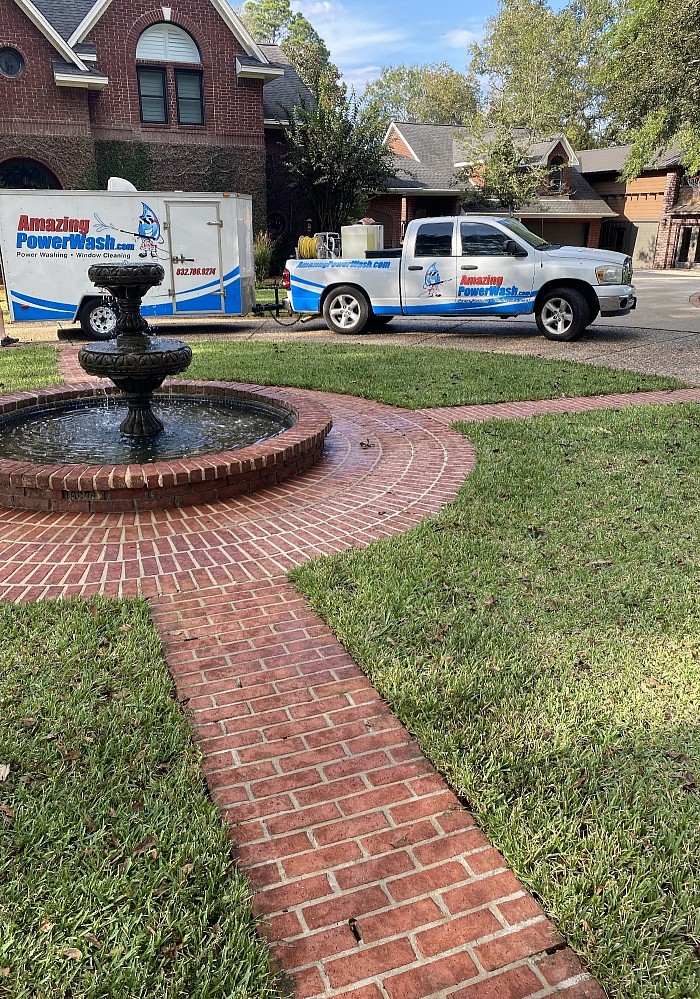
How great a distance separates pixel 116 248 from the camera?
14.5 meters

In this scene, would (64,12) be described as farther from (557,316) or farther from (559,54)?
(559,54)

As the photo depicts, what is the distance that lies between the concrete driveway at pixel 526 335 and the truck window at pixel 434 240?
1.57 metres

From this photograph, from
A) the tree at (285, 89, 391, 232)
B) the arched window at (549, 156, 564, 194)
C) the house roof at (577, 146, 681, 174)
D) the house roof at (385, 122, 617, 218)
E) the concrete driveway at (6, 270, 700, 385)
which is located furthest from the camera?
the house roof at (577, 146, 681, 174)

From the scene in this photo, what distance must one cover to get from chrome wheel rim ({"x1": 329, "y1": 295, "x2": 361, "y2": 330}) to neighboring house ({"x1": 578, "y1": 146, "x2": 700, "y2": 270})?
3235 cm

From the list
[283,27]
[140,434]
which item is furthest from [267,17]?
[140,434]

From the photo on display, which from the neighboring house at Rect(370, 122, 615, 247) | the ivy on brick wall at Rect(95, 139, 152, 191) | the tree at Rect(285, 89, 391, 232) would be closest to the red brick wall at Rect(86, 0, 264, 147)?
the ivy on brick wall at Rect(95, 139, 152, 191)

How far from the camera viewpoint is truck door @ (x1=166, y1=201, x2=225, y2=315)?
48.7 ft

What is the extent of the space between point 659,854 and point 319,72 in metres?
28.8

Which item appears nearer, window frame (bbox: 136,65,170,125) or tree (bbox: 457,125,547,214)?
window frame (bbox: 136,65,170,125)

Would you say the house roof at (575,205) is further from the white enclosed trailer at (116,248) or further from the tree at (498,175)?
the white enclosed trailer at (116,248)

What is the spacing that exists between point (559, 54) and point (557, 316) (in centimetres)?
5604

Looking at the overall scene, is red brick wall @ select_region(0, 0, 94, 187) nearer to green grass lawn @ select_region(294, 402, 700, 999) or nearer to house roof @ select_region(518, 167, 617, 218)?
green grass lawn @ select_region(294, 402, 700, 999)

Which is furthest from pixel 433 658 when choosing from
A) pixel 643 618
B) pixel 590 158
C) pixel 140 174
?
pixel 590 158

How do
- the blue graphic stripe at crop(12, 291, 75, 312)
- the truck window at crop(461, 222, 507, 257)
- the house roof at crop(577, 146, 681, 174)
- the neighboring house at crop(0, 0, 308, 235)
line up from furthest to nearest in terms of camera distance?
the house roof at crop(577, 146, 681, 174) → the neighboring house at crop(0, 0, 308, 235) → the blue graphic stripe at crop(12, 291, 75, 312) → the truck window at crop(461, 222, 507, 257)
